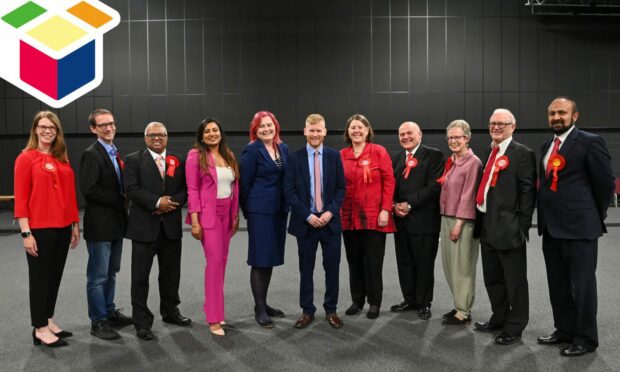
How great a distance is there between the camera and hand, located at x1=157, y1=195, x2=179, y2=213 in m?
3.04

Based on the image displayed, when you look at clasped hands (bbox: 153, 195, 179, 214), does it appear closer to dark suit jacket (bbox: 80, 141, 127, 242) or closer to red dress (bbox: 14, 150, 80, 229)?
dark suit jacket (bbox: 80, 141, 127, 242)

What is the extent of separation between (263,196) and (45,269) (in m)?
1.38

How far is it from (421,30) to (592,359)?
30.2ft

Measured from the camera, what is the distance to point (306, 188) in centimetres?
324

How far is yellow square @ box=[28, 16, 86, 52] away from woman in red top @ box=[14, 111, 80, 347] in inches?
313

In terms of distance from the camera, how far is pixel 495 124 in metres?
3.00

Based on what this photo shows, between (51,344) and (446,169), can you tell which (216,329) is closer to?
(51,344)

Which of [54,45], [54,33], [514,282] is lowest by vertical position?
[514,282]

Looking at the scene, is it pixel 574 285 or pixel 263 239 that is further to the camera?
pixel 263 239

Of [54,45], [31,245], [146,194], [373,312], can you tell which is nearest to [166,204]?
[146,194]

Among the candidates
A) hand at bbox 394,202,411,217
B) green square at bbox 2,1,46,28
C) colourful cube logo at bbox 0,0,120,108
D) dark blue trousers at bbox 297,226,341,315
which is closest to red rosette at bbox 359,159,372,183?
hand at bbox 394,202,411,217

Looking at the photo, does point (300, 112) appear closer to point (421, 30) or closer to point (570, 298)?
point (421, 30)

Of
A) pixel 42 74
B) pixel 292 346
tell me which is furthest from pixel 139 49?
pixel 292 346

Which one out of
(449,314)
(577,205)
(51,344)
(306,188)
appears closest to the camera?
(577,205)
